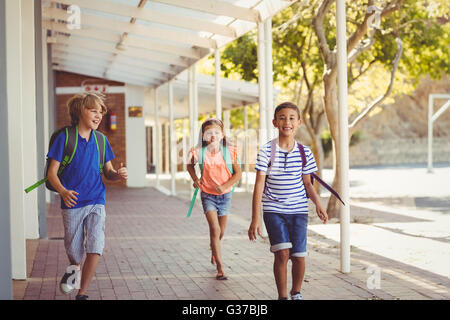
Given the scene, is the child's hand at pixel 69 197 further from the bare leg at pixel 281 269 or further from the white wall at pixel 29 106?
the white wall at pixel 29 106

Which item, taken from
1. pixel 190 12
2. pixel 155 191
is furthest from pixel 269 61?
pixel 155 191

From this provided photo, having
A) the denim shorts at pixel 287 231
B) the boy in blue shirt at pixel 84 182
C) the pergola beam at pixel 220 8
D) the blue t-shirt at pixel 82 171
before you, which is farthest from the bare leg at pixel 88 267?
the pergola beam at pixel 220 8

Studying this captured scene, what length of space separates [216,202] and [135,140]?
17010mm

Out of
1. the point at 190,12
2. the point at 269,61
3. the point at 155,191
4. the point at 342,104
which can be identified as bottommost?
the point at 155,191

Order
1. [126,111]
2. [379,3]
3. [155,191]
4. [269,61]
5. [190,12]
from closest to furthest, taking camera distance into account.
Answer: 1. [269,61]
2. [190,12]
3. [379,3]
4. [155,191]
5. [126,111]

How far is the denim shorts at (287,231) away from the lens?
519 centimetres

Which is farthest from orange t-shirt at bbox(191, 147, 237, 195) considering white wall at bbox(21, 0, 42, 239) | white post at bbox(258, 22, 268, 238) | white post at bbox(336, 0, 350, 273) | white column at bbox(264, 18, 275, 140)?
white column at bbox(264, 18, 275, 140)

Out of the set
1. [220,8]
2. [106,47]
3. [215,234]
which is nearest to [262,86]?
[220,8]

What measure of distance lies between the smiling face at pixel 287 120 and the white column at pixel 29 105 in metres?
4.23

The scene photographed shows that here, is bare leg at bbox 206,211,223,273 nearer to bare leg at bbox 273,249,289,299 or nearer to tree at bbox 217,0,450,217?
bare leg at bbox 273,249,289,299

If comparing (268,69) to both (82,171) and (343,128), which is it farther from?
→ (82,171)
